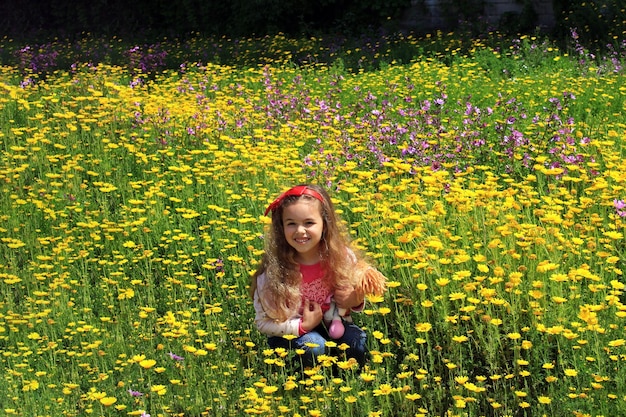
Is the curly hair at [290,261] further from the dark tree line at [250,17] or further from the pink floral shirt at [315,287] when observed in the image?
the dark tree line at [250,17]

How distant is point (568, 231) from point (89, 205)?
3.26 meters

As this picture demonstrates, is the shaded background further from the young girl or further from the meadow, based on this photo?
the young girl

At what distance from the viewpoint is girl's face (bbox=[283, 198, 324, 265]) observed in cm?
388

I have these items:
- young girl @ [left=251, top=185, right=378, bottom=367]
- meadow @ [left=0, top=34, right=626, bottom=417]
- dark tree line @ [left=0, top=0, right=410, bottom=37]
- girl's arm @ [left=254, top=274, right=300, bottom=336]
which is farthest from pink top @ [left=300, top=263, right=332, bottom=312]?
dark tree line @ [left=0, top=0, right=410, bottom=37]

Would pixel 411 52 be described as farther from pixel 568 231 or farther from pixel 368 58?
pixel 568 231

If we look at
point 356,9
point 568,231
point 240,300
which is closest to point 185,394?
point 240,300

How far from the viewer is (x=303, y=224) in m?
3.90

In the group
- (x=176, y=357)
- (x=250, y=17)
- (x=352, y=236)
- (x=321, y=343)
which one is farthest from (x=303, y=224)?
(x=250, y=17)

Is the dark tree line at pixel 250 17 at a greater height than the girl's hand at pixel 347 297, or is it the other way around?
the dark tree line at pixel 250 17

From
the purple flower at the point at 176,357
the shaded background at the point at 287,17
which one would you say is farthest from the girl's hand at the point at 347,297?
the shaded background at the point at 287,17

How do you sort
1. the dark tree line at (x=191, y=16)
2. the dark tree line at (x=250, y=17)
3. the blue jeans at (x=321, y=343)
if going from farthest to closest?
1. the dark tree line at (x=191, y=16)
2. the dark tree line at (x=250, y=17)
3. the blue jeans at (x=321, y=343)

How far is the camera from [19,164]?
710cm

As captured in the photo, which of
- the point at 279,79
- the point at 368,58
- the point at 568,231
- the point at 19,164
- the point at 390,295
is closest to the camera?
the point at 390,295

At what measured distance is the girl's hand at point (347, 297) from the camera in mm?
3867
